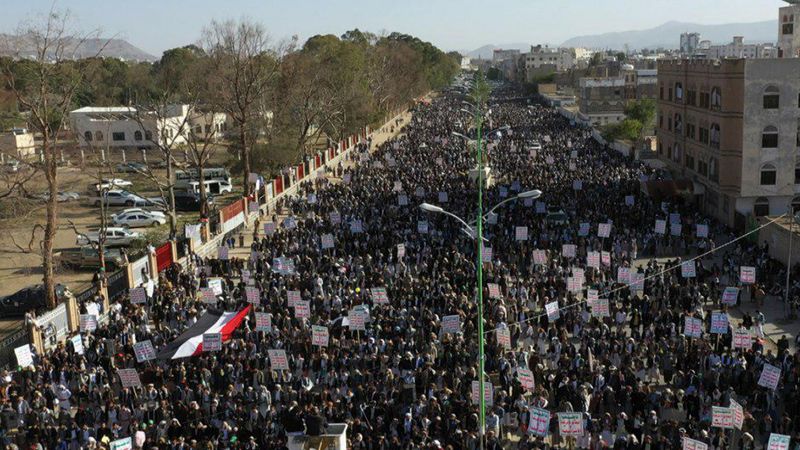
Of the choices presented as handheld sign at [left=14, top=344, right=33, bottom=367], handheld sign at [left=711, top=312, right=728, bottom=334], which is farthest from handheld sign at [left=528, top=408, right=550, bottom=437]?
handheld sign at [left=14, top=344, right=33, bottom=367]

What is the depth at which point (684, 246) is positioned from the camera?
33031 mm

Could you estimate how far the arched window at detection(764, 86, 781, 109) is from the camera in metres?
36.7

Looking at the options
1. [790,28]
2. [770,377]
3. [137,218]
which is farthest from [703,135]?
[137,218]

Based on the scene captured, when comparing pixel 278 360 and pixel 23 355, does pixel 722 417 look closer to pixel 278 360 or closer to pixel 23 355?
pixel 278 360

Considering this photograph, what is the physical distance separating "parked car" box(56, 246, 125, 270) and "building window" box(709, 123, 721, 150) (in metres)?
27.9

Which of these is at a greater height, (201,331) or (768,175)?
(768,175)

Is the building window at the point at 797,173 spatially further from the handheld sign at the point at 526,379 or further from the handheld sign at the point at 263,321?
the handheld sign at the point at 263,321

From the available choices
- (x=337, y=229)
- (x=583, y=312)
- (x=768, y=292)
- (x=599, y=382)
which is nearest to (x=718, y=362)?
(x=599, y=382)

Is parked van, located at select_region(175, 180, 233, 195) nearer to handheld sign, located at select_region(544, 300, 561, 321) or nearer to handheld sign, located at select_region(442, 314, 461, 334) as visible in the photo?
handheld sign, located at select_region(442, 314, 461, 334)

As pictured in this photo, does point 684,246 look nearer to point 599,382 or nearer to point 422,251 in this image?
point 422,251

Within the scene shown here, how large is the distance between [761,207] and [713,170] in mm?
2842

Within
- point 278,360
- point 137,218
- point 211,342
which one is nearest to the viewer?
point 278,360

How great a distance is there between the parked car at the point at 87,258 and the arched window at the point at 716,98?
2806 cm

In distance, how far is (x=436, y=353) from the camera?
20359 millimetres
